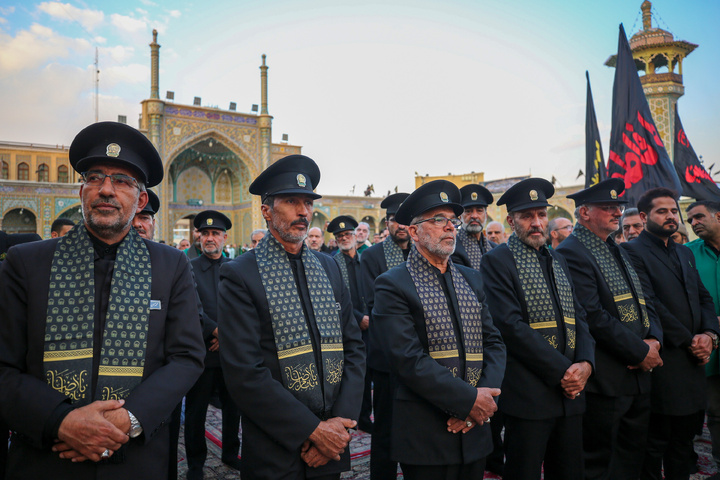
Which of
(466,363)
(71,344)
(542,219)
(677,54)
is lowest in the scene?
(466,363)

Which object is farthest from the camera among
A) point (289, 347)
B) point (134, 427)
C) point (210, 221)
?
point (210, 221)

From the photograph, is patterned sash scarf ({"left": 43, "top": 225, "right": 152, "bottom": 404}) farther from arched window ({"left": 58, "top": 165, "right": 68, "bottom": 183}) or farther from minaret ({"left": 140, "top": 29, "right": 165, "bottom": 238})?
arched window ({"left": 58, "top": 165, "right": 68, "bottom": 183})

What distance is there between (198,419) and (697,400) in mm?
3452

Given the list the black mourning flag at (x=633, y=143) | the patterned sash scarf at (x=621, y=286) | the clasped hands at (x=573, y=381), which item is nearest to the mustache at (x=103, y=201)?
→ the clasped hands at (x=573, y=381)

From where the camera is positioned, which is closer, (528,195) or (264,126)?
(528,195)

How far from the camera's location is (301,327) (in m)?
1.97

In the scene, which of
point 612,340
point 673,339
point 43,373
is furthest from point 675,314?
point 43,373

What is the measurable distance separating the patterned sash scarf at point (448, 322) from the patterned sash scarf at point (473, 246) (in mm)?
1996

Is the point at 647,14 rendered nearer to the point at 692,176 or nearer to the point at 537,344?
the point at 692,176

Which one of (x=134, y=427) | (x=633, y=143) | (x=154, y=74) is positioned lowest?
(x=134, y=427)

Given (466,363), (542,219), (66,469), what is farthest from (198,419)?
(542,219)

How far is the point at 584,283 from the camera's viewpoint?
2871 millimetres

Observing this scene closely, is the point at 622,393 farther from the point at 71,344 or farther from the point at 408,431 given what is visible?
the point at 71,344

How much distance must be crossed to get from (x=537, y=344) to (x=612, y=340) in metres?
0.63
